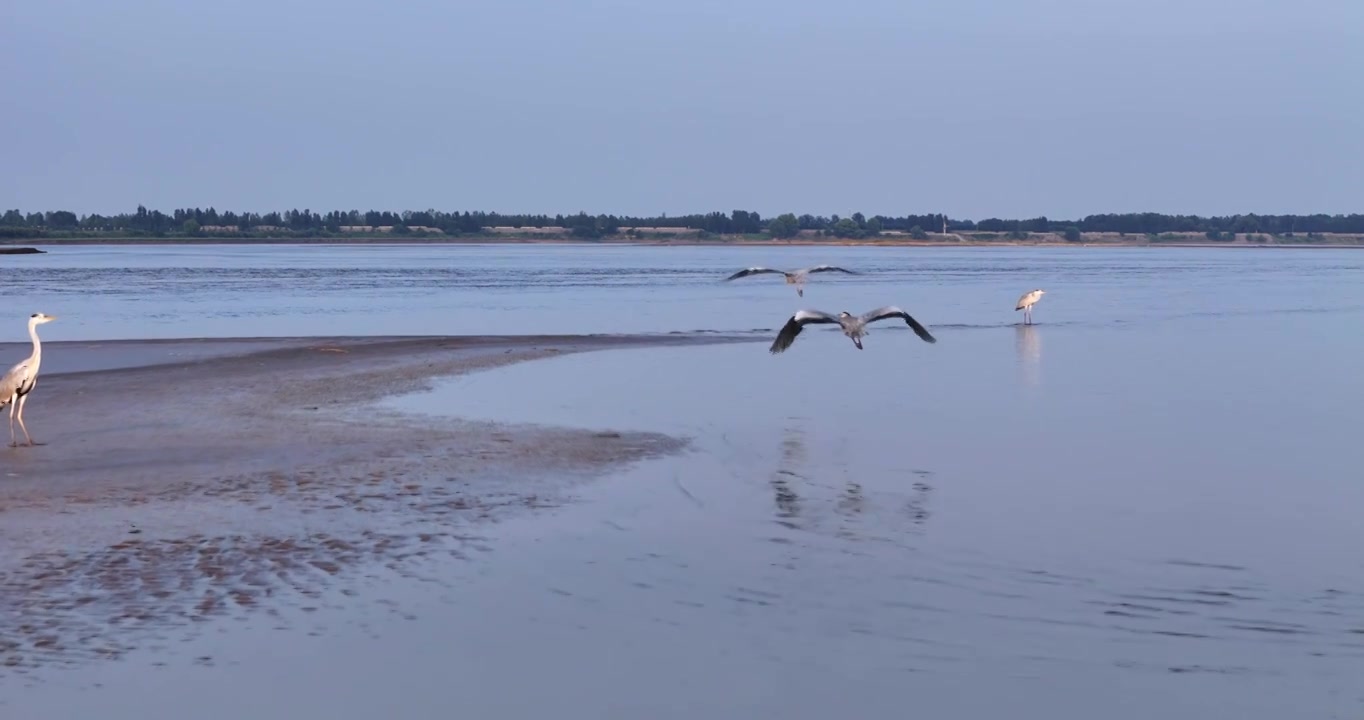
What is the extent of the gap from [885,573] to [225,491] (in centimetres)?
548

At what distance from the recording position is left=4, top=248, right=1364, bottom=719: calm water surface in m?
7.38

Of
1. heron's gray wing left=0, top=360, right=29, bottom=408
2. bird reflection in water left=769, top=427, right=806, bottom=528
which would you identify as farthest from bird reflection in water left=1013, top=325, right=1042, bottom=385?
heron's gray wing left=0, top=360, right=29, bottom=408

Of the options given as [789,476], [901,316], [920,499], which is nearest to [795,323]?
[901,316]

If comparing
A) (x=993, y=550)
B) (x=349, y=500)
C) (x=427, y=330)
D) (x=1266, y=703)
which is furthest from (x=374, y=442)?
(x=427, y=330)

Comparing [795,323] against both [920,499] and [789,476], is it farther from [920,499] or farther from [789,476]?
[920,499]

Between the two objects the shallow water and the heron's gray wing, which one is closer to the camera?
the heron's gray wing

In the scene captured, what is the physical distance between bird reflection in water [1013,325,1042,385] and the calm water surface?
1.93ft

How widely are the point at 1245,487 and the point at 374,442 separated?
792cm

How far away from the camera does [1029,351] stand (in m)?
26.2

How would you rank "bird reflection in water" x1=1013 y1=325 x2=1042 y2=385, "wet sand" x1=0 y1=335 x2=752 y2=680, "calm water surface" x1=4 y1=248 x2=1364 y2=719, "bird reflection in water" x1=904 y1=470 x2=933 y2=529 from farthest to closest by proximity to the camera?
1. "bird reflection in water" x1=1013 y1=325 x2=1042 y2=385
2. "bird reflection in water" x1=904 y1=470 x2=933 y2=529
3. "wet sand" x1=0 y1=335 x2=752 y2=680
4. "calm water surface" x1=4 y1=248 x2=1364 y2=719

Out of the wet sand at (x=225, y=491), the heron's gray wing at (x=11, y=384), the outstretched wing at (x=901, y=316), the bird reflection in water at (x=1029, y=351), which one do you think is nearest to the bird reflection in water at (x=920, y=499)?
the wet sand at (x=225, y=491)

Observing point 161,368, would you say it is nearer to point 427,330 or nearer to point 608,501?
point 427,330

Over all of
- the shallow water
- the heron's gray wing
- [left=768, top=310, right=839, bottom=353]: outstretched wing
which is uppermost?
[left=768, top=310, right=839, bottom=353]: outstretched wing

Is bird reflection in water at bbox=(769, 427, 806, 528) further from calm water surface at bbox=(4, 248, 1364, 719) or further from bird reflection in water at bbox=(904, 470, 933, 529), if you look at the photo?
bird reflection in water at bbox=(904, 470, 933, 529)
